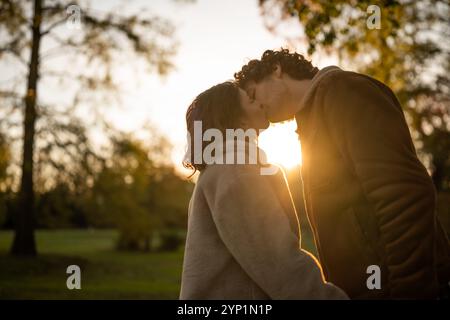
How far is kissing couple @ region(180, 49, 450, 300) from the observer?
2.08 meters

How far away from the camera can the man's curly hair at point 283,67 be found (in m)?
2.82

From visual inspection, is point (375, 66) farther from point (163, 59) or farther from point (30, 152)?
point (30, 152)

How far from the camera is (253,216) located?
2.15m

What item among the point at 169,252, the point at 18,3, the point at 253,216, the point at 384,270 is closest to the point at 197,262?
the point at 253,216

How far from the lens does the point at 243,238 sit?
2.15 m

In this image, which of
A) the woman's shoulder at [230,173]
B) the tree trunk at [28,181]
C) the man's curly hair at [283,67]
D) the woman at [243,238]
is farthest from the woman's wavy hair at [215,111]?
the tree trunk at [28,181]

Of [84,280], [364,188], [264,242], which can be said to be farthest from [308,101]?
[84,280]

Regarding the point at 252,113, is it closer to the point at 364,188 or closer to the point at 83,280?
the point at 364,188

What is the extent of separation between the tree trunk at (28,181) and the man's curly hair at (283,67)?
1458 cm

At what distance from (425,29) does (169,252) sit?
17.4 meters

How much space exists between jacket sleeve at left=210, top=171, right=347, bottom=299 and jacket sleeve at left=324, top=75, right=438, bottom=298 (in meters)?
0.30

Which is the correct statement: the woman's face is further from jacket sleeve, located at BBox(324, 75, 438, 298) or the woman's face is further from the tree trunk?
the tree trunk

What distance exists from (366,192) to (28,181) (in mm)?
16059

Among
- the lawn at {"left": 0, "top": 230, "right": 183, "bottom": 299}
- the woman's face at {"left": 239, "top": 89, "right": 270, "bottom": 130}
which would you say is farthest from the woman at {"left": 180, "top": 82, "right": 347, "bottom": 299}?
the lawn at {"left": 0, "top": 230, "right": 183, "bottom": 299}
